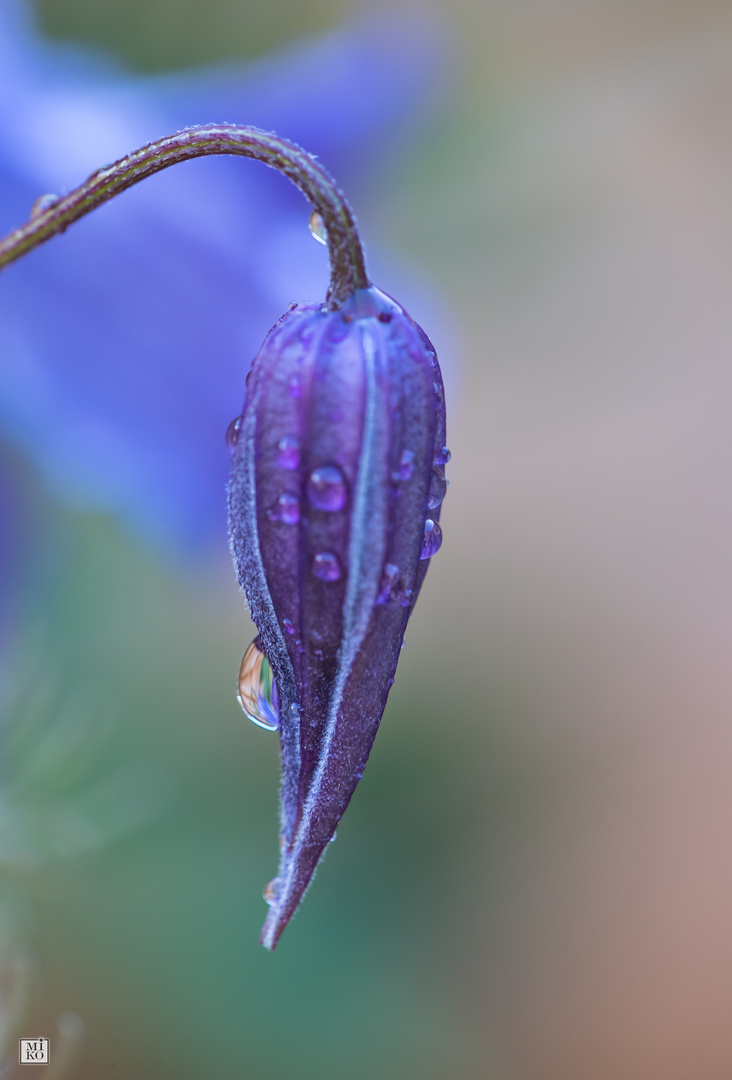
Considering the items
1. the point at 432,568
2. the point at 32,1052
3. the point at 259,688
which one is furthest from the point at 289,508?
the point at 432,568

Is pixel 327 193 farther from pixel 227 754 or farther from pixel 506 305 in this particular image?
pixel 506 305

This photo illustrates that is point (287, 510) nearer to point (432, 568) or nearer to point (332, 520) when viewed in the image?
point (332, 520)

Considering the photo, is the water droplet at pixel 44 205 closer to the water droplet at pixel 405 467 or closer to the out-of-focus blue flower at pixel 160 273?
the water droplet at pixel 405 467

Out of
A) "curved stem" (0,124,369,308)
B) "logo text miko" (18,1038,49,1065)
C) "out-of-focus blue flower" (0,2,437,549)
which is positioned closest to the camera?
"curved stem" (0,124,369,308)

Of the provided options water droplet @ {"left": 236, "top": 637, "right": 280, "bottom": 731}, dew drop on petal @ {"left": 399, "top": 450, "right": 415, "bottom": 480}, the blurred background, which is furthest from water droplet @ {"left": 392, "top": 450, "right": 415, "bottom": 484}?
the blurred background

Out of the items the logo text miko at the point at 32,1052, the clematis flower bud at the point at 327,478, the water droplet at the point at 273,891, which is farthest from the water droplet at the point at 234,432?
the logo text miko at the point at 32,1052

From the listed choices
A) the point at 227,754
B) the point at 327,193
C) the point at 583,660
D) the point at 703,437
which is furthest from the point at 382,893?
the point at 327,193

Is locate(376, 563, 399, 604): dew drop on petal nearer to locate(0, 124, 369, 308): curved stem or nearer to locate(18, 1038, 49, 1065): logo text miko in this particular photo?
locate(0, 124, 369, 308): curved stem
